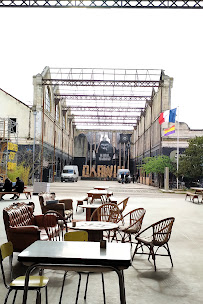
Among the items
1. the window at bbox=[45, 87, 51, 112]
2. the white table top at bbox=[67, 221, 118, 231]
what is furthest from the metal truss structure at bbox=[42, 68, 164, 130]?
the white table top at bbox=[67, 221, 118, 231]

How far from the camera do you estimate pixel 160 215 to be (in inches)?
A: 531

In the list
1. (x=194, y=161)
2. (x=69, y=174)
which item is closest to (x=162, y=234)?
(x=194, y=161)

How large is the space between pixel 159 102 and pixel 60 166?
1858cm

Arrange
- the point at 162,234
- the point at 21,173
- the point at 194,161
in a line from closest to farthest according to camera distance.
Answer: the point at 162,234 < the point at 194,161 < the point at 21,173

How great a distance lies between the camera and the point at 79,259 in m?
3.30

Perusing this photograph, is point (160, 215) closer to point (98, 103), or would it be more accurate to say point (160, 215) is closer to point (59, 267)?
point (59, 267)

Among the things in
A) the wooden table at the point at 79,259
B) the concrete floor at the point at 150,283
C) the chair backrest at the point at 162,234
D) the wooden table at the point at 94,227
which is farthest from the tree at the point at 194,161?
the wooden table at the point at 79,259

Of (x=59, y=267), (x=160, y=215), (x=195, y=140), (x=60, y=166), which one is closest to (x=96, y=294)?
(x=59, y=267)

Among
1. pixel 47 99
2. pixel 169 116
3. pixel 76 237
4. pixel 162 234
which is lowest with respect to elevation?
pixel 162 234

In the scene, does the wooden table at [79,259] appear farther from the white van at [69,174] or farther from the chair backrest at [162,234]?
the white van at [69,174]

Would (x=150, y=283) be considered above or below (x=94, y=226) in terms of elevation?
below

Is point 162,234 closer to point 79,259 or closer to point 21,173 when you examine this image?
point 79,259

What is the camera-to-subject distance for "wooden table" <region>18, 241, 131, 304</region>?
3.24 m

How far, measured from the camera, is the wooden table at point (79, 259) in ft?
10.6
